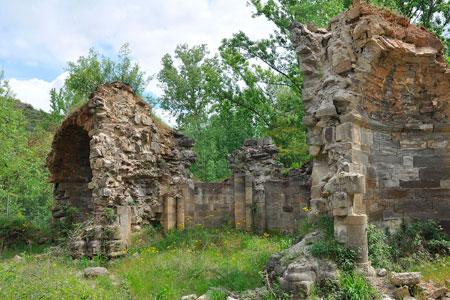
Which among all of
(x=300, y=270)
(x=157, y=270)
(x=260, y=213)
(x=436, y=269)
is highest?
(x=260, y=213)

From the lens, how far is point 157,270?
25.2 feet

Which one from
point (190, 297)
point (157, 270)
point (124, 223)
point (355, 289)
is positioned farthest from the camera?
point (124, 223)

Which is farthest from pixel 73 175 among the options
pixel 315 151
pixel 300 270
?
pixel 300 270

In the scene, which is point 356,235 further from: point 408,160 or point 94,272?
point 94,272

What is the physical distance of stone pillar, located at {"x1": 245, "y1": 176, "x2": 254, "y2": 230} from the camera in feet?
39.8

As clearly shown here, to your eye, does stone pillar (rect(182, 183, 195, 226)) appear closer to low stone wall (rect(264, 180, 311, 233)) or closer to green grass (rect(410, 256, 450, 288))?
low stone wall (rect(264, 180, 311, 233))

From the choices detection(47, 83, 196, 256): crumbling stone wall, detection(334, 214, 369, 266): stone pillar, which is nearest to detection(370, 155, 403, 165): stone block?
Answer: detection(334, 214, 369, 266): stone pillar

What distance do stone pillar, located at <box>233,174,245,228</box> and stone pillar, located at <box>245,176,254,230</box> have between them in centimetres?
14

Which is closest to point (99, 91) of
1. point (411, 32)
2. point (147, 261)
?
point (147, 261)

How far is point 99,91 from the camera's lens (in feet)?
35.9

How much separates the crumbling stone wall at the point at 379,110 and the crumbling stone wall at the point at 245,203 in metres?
4.20

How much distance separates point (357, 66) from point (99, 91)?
7.55 meters

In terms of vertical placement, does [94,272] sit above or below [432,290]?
below

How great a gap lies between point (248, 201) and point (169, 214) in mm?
2699
